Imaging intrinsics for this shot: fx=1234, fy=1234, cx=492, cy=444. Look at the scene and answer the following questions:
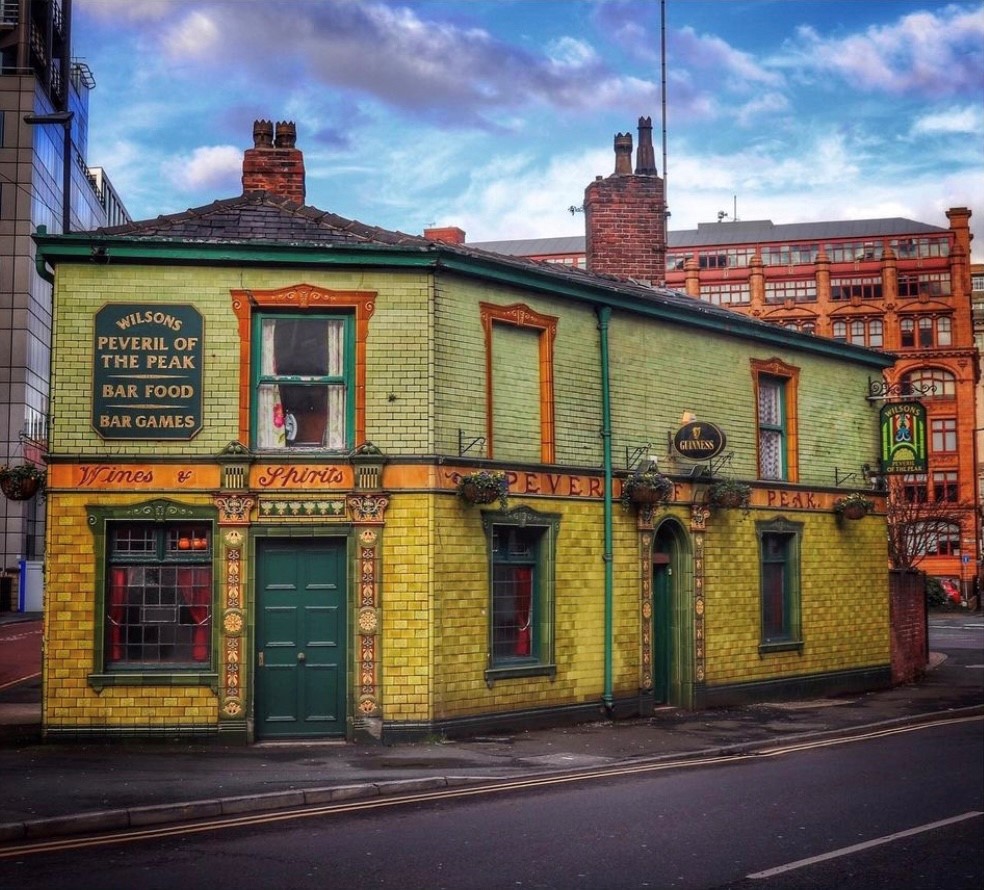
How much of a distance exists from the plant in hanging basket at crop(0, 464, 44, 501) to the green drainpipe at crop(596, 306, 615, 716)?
8082 millimetres

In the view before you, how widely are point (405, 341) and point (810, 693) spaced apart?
11.1 metres

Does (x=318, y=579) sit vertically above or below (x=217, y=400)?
below

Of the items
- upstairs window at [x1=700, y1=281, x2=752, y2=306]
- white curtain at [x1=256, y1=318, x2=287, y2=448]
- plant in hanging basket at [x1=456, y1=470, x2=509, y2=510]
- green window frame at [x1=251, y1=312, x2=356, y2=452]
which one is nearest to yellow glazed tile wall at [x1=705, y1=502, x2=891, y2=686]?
plant in hanging basket at [x1=456, y1=470, x2=509, y2=510]

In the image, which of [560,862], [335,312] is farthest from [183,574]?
[560,862]

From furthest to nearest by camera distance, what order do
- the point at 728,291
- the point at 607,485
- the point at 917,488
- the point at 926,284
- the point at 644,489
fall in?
the point at 728,291 < the point at 926,284 < the point at 917,488 < the point at 607,485 < the point at 644,489

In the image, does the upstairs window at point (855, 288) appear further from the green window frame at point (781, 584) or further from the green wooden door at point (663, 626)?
the green wooden door at point (663, 626)

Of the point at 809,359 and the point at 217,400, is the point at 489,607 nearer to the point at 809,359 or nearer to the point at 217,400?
the point at 217,400

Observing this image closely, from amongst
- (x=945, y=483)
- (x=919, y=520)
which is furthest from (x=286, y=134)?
(x=945, y=483)

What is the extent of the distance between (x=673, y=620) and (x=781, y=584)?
3.14 metres

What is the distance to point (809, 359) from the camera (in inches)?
910

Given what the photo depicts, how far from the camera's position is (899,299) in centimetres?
8731

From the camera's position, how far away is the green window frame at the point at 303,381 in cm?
1612

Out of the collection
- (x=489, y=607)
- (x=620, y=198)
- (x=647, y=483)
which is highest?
(x=620, y=198)

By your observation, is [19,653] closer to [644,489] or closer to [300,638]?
[300,638]
